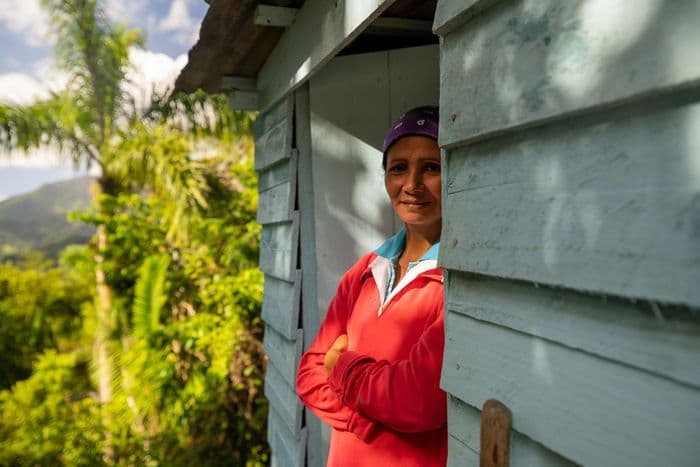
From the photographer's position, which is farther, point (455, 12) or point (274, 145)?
point (274, 145)

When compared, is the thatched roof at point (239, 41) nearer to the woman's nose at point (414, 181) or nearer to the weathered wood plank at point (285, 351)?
the woman's nose at point (414, 181)

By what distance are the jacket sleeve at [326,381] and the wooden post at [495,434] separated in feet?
1.95

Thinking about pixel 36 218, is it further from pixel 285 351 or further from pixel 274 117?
pixel 285 351

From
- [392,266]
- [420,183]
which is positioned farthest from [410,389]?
[420,183]

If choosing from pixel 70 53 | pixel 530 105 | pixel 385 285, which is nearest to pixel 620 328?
pixel 530 105

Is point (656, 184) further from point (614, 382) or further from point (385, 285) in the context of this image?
point (385, 285)

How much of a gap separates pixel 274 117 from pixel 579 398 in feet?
8.34

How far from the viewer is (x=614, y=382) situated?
0.78 m

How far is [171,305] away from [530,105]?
25.5 feet

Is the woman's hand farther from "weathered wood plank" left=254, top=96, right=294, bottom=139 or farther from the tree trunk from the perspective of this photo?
the tree trunk

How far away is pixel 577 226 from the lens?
827 millimetres

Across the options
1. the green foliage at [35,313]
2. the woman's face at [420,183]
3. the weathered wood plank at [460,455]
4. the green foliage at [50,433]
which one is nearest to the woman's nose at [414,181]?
the woman's face at [420,183]

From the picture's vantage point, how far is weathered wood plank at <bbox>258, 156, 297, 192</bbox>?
8.91 feet

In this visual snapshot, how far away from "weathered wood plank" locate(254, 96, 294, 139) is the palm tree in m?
4.61
